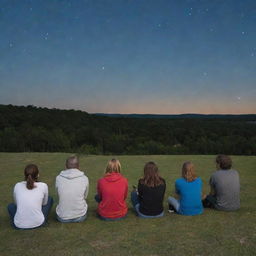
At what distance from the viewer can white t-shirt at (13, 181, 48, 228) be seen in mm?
4922

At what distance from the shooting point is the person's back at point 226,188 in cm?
576

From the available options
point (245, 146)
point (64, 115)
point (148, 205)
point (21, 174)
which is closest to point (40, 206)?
point (148, 205)

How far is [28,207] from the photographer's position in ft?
16.2

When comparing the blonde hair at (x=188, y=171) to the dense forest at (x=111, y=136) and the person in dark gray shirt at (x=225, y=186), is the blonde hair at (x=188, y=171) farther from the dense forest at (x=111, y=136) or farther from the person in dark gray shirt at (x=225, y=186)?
the dense forest at (x=111, y=136)

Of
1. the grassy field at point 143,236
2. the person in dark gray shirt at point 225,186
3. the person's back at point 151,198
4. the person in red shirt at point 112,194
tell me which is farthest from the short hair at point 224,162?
the person in red shirt at point 112,194

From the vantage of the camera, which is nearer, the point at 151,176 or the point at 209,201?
the point at 151,176

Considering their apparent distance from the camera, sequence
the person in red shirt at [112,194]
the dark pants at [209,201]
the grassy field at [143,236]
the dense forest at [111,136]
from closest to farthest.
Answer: the grassy field at [143,236] < the person in red shirt at [112,194] < the dark pants at [209,201] < the dense forest at [111,136]

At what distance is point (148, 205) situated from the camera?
5.49 metres

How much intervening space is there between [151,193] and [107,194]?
773 millimetres

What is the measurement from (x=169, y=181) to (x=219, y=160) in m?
4.06

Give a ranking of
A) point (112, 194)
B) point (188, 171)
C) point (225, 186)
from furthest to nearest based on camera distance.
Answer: point (225, 186)
point (188, 171)
point (112, 194)

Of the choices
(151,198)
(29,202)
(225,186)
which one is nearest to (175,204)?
(151,198)

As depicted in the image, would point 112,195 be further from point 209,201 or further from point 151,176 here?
point 209,201

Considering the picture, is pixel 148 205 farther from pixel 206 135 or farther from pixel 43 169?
pixel 206 135
